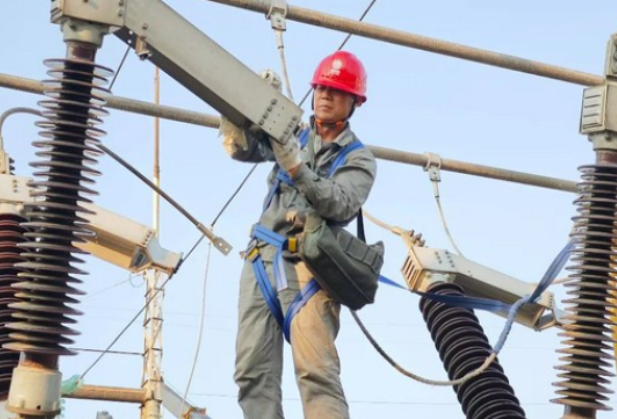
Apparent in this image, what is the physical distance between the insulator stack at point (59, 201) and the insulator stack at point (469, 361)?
312 centimetres

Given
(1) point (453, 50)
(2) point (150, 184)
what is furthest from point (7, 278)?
(1) point (453, 50)

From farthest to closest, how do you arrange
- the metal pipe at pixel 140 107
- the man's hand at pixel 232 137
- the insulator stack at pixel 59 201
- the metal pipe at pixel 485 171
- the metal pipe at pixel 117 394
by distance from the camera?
the metal pipe at pixel 117 394 → the metal pipe at pixel 485 171 → the metal pipe at pixel 140 107 → the man's hand at pixel 232 137 → the insulator stack at pixel 59 201

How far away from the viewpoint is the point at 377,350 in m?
8.51

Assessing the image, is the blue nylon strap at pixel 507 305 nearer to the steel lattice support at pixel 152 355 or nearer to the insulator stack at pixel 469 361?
the insulator stack at pixel 469 361

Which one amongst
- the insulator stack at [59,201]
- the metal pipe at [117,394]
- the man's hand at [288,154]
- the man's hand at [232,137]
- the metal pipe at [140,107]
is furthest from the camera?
the metal pipe at [117,394]

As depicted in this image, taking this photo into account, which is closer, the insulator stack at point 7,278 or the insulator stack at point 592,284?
the insulator stack at point 7,278

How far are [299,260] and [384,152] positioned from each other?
13.0 ft

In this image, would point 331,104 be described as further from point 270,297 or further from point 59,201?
point 59,201

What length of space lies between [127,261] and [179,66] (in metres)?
4.18

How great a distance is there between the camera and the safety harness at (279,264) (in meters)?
8.10

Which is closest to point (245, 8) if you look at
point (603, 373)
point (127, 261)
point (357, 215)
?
point (127, 261)

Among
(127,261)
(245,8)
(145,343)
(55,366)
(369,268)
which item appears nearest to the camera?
(55,366)

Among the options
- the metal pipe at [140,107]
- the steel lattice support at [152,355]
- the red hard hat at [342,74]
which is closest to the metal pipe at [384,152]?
the metal pipe at [140,107]

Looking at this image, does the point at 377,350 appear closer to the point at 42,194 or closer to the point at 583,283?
the point at 583,283
